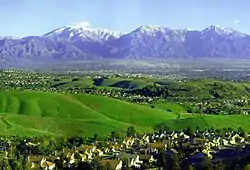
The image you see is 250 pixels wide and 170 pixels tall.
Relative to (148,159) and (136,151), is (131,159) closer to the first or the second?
(148,159)

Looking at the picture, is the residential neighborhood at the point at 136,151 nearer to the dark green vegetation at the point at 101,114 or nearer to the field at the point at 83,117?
the field at the point at 83,117

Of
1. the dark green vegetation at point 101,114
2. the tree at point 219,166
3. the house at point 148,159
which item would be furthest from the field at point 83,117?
the tree at point 219,166

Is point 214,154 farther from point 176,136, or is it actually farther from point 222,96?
point 222,96

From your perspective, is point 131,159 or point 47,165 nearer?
point 47,165

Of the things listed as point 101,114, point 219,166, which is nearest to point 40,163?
point 219,166

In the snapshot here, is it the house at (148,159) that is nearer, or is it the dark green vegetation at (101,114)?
the house at (148,159)

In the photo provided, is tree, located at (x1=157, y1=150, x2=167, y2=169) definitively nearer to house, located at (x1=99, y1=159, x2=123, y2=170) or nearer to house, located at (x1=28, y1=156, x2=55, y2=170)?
house, located at (x1=99, y1=159, x2=123, y2=170)

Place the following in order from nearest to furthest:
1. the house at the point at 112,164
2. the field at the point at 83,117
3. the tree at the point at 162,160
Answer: the house at the point at 112,164 < the tree at the point at 162,160 < the field at the point at 83,117

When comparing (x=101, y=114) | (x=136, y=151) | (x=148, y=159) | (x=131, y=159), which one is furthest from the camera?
(x=101, y=114)
